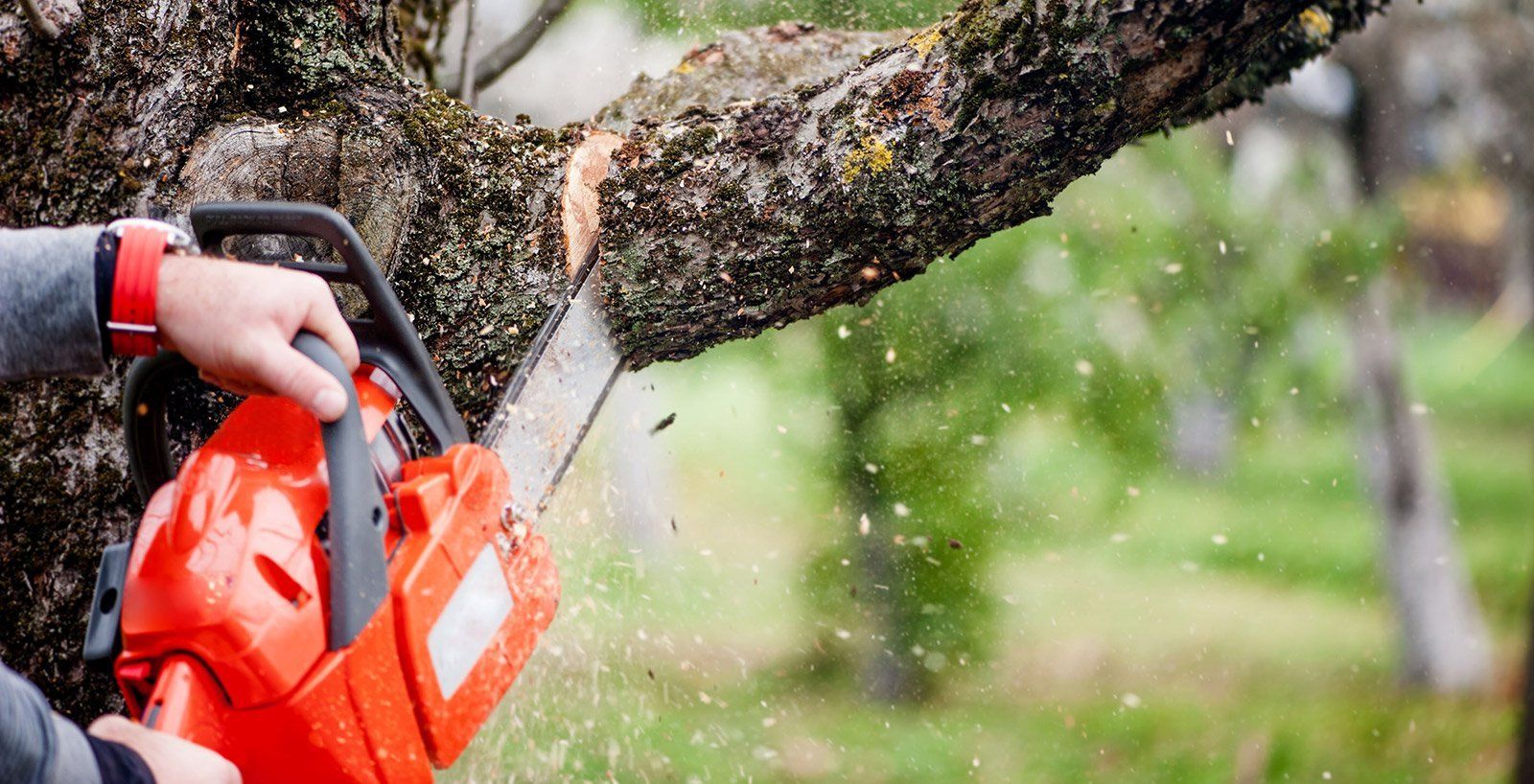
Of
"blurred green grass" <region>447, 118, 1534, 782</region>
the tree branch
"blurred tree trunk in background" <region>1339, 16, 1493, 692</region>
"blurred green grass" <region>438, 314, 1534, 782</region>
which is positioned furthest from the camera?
"blurred tree trunk in background" <region>1339, 16, 1493, 692</region>

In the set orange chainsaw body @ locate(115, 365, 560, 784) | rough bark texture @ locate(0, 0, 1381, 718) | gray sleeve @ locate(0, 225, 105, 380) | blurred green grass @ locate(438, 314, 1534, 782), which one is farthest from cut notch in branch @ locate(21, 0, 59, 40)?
blurred green grass @ locate(438, 314, 1534, 782)

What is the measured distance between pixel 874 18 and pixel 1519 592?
28.1 ft

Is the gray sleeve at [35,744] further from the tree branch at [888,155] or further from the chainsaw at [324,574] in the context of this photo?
the tree branch at [888,155]

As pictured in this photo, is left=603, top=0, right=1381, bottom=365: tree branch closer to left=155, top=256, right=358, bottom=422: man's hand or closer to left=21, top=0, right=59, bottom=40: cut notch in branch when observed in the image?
left=155, top=256, right=358, bottom=422: man's hand

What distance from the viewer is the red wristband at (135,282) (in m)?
1.03

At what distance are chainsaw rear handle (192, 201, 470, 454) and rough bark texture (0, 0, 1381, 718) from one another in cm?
27

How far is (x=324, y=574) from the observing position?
1.13m

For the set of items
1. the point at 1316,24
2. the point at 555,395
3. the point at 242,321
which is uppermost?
the point at 1316,24

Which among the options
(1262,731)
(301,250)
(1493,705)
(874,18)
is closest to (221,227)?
(301,250)

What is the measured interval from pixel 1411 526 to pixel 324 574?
707cm

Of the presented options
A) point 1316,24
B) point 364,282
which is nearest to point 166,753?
point 364,282

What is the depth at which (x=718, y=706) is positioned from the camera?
5953 mm

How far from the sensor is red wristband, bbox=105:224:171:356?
1.03 meters

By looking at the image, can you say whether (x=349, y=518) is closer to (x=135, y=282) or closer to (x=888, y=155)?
(x=135, y=282)
